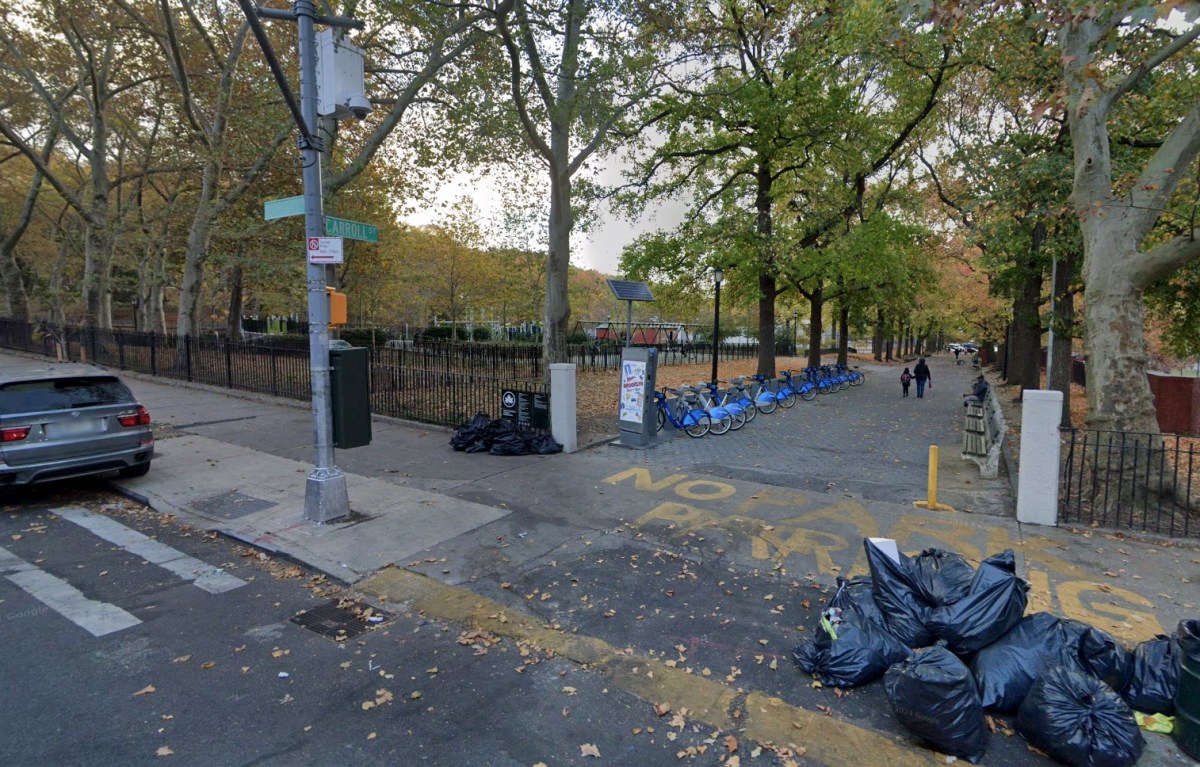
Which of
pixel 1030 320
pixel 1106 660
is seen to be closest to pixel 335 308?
pixel 1106 660

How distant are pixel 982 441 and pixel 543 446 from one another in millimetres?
7460

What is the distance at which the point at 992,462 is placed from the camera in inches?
362

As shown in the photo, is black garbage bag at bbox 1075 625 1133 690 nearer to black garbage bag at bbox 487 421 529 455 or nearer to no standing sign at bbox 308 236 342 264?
no standing sign at bbox 308 236 342 264

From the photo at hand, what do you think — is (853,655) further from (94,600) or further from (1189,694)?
(94,600)

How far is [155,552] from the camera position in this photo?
19.3 feet

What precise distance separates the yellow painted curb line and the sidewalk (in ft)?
0.04

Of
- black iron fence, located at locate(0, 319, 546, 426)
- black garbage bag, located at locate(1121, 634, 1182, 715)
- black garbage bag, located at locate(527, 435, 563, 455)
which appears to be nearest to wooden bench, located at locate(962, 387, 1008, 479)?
black garbage bag, located at locate(1121, 634, 1182, 715)

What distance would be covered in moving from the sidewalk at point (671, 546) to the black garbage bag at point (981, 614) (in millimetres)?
571

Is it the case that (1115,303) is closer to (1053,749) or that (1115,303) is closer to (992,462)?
(992,462)

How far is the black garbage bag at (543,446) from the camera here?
10102 mm

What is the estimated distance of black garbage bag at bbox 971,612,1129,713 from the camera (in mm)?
3479

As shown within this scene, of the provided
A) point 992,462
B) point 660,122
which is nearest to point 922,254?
point 660,122

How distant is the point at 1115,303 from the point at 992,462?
2.89 meters

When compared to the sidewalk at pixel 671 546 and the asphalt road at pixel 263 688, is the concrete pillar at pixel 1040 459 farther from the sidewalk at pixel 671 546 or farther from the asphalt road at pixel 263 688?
the asphalt road at pixel 263 688
